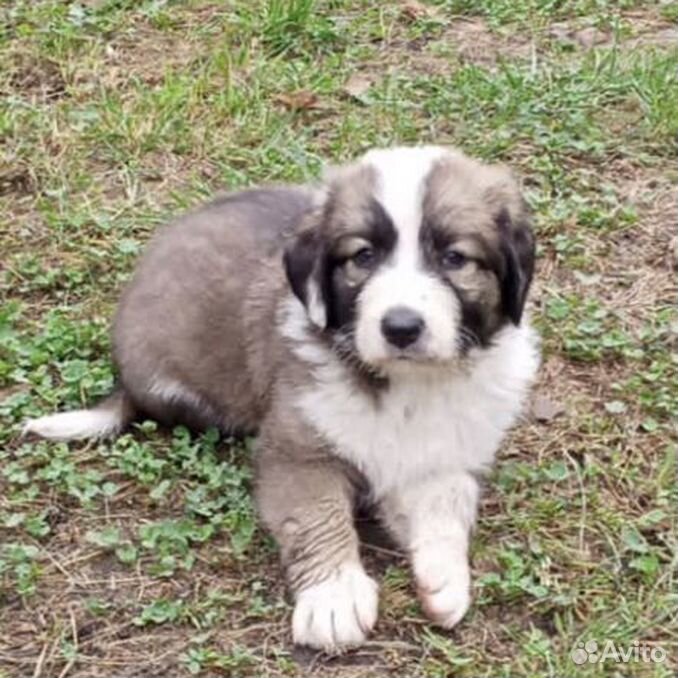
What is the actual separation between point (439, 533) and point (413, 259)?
749 millimetres

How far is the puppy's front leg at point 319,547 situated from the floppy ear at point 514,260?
0.65 metres

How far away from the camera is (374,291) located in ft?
13.7

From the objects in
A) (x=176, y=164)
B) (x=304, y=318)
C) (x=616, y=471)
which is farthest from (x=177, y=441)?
(x=176, y=164)

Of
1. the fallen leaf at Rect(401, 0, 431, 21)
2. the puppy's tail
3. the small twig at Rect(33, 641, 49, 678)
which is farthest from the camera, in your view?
the fallen leaf at Rect(401, 0, 431, 21)

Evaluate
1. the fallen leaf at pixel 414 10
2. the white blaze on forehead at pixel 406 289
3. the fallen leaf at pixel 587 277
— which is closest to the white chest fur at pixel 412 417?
the white blaze on forehead at pixel 406 289

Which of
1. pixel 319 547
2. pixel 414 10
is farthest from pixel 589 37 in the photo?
pixel 319 547

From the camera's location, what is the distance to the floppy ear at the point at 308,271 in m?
4.38

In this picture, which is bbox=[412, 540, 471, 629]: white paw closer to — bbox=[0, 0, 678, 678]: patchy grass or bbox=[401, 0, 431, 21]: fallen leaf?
bbox=[0, 0, 678, 678]: patchy grass

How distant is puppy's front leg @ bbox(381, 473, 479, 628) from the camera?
4219mm

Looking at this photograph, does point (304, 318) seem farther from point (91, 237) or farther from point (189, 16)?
point (189, 16)

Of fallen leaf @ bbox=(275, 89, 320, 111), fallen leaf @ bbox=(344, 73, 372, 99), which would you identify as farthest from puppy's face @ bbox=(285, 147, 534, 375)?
fallen leaf @ bbox=(344, 73, 372, 99)

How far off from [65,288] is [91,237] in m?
0.32

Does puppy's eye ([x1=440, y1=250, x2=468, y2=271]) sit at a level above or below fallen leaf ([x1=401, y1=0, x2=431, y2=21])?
above

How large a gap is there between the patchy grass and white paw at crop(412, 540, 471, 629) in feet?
0.16
